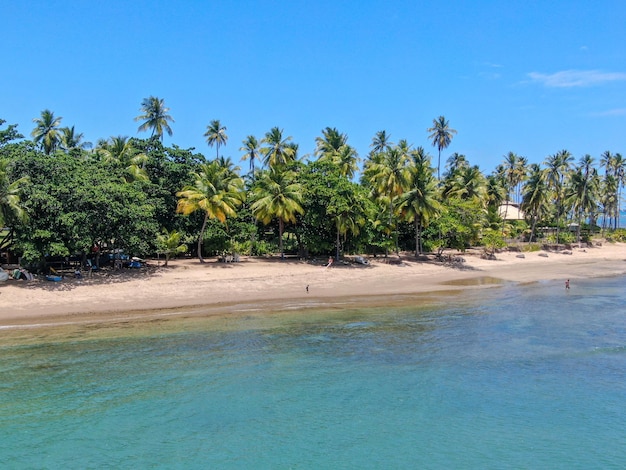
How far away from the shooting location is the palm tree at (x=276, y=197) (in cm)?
3791

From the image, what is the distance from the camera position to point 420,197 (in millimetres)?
42750

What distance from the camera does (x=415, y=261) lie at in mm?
44844

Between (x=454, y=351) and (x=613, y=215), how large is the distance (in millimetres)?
80991

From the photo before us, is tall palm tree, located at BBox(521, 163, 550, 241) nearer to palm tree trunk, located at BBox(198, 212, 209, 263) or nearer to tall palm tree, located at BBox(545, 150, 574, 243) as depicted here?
tall palm tree, located at BBox(545, 150, 574, 243)

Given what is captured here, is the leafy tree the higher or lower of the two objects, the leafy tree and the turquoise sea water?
the higher

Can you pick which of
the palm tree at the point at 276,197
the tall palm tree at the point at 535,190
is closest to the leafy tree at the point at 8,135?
the palm tree at the point at 276,197

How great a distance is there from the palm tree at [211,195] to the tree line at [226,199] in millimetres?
88

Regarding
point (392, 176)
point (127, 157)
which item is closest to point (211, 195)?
point (127, 157)

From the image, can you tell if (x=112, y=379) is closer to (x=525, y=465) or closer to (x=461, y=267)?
(x=525, y=465)

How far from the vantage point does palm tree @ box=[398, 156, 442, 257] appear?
→ 42.7 metres

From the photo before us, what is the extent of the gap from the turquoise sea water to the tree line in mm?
9756

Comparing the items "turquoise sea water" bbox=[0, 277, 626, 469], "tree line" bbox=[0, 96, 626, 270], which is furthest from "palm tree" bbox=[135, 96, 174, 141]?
"turquoise sea water" bbox=[0, 277, 626, 469]

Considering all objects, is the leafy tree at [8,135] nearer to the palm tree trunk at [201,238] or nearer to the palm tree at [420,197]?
the palm tree trunk at [201,238]

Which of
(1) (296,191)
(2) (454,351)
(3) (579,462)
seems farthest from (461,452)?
(1) (296,191)
